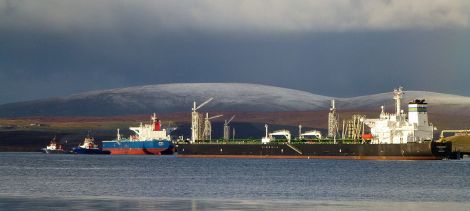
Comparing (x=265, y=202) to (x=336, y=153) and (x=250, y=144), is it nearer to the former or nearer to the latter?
(x=336, y=153)

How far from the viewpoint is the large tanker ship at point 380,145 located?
398 feet

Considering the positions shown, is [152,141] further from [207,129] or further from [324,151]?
[324,151]

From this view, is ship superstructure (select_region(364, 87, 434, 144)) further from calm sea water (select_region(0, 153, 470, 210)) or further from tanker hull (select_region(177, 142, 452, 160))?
calm sea water (select_region(0, 153, 470, 210))

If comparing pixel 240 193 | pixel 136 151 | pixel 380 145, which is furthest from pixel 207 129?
pixel 240 193

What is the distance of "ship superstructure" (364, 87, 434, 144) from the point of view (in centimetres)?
12419

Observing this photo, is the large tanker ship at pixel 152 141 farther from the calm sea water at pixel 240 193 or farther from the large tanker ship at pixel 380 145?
the calm sea water at pixel 240 193

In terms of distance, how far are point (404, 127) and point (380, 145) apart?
368 cm

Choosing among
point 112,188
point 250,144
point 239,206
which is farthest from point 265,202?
point 250,144

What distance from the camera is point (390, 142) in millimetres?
125875

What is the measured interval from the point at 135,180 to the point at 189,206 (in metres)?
27.3

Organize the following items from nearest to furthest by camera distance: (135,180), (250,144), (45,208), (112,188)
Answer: (45,208), (112,188), (135,180), (250,144)

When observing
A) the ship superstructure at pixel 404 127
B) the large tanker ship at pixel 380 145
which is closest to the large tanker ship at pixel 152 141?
the large tanker ship at pixel 380 145

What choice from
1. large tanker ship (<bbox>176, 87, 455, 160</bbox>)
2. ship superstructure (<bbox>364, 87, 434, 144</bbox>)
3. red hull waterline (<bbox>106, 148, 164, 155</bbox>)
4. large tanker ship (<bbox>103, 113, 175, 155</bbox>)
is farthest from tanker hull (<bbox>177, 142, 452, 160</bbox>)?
red hull waterline (<bbox>106, 148, 164, 155</bbox>)

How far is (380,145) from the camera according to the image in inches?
4924
